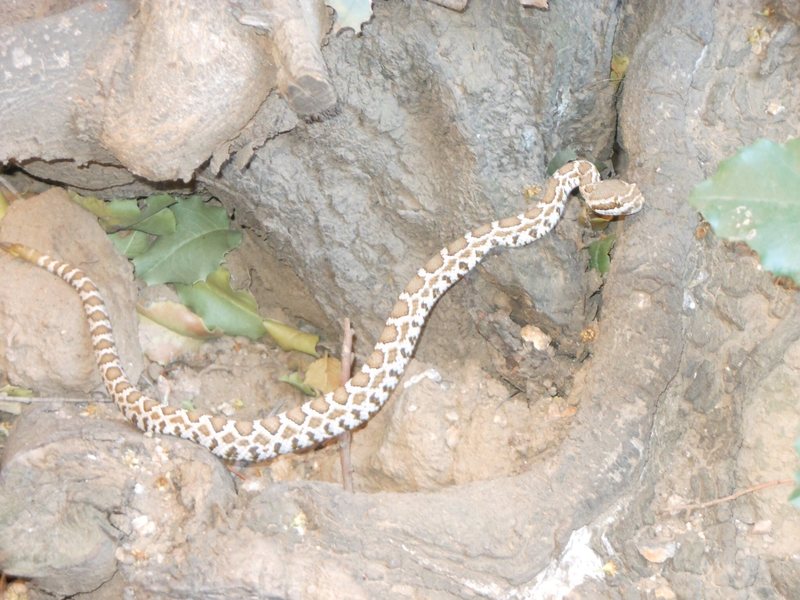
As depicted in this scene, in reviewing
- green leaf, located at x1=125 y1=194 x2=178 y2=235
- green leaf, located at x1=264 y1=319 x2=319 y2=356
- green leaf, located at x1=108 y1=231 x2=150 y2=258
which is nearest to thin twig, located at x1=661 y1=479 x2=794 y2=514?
green leaf, located at x1=264 y1=319 x2=319 y2=356

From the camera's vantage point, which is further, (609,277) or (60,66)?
(609,277)

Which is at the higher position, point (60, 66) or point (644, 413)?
point (60, 66)

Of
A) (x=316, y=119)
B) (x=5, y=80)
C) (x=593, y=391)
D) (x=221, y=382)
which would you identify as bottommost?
(x=221, y=382)

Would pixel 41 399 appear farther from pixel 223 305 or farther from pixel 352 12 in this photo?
pixel 352 12

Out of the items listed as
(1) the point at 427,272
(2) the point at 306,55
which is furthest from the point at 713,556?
(2) the point at 306,55

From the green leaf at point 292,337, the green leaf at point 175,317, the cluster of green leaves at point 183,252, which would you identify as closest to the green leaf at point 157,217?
the cluster of green leaves at point 183,252

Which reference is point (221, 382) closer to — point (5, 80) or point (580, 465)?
point (5, 80)
